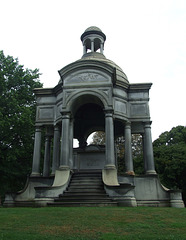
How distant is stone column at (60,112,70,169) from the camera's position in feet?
51.3

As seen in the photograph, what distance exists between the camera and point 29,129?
67.2 ft

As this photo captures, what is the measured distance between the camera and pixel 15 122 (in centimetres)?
1953

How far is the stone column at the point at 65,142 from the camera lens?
15.6m

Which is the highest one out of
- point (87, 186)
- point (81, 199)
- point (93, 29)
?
point (93, 29)

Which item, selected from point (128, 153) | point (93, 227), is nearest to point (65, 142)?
point (128, 153)

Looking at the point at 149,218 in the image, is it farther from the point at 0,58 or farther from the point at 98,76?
the point at 0,58

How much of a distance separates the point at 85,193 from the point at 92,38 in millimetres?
15234

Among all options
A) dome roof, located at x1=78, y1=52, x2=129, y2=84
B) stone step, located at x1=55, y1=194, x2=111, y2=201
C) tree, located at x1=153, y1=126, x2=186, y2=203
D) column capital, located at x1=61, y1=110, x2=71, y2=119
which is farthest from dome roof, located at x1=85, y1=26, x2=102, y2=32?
tree, located at x1=153, y1=126, x2=186, y2=203

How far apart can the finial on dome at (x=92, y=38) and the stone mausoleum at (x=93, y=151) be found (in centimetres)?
142

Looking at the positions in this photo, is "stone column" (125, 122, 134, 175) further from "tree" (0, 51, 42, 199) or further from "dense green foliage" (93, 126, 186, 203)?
"dense green foliage" (93, 126, 186, 203)

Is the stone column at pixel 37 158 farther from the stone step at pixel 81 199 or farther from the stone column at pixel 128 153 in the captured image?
the stone column at pixel 128 153

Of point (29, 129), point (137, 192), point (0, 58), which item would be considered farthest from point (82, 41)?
point (137, 192)

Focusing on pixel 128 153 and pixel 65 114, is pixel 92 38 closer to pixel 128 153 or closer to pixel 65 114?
pixel 65 114

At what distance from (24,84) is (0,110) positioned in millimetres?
4175
